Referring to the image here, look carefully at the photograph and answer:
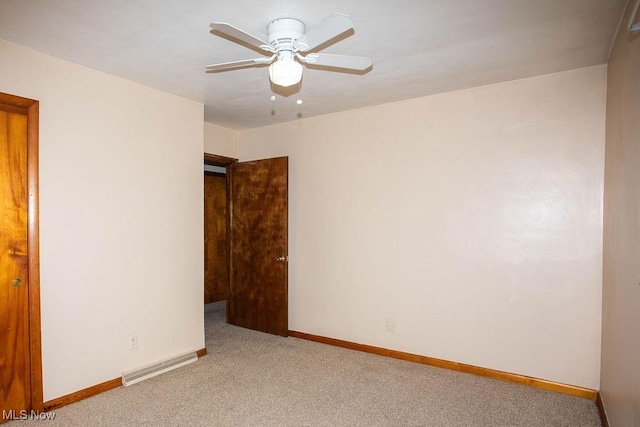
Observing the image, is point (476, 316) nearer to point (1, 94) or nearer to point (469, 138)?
point (469, 138)

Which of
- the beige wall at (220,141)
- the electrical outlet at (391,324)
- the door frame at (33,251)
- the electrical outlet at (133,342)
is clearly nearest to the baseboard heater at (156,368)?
the electrical outlet at (133,342)

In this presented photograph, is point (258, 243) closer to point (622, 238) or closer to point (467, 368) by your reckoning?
point (467, 368)

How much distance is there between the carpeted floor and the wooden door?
2.40 metres

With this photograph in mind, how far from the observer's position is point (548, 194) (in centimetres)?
300

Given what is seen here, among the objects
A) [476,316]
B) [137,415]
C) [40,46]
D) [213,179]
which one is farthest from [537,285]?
[213,179]

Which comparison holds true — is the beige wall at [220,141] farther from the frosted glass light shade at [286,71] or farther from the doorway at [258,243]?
the frosted glass light shade at [286,71]

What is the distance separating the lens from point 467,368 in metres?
3.31

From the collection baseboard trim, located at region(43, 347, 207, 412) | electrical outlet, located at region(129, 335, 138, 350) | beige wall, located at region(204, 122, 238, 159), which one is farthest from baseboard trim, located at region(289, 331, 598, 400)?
beige wall, located at region(204, 122, 238, 159)

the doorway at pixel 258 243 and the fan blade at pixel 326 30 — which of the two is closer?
the fan blade at pixel 326 30

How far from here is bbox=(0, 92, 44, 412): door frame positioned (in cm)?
258

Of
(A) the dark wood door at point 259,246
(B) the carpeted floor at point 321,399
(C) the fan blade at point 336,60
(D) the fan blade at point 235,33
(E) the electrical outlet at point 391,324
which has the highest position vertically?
(C) the fan blade at point 336,60

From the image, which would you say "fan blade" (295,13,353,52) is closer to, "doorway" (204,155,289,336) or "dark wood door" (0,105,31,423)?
"dark wood door" (0,105,31,423)

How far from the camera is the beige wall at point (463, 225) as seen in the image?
2.90 m

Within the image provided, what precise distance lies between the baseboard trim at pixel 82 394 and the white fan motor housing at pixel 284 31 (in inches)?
113
